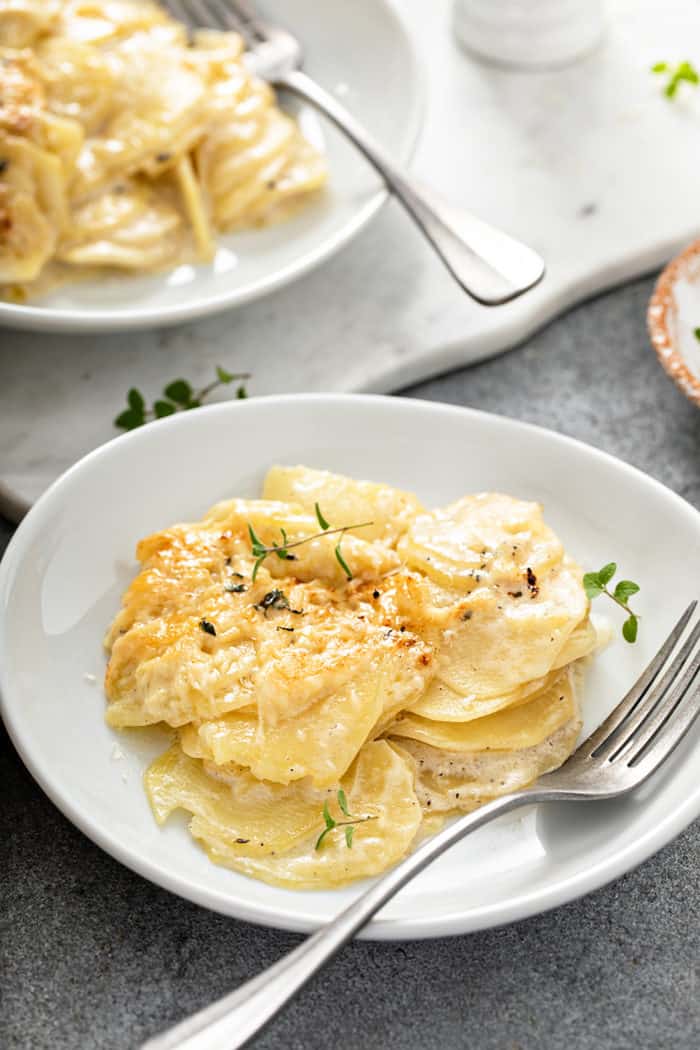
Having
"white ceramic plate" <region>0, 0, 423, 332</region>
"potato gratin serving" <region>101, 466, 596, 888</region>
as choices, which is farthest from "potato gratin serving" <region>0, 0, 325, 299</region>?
"potato gratin serving" <region>101, 466, 596, 888</region>

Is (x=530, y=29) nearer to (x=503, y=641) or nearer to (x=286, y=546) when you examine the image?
(x=286, y=546)

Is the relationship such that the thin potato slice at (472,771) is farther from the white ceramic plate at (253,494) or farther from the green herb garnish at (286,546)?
the green herb garnish at (286,546)

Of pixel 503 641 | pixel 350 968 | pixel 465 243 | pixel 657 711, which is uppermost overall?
pixel 465 243

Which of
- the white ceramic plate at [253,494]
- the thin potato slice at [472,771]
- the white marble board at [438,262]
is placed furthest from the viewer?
the white marble board at [438,262]

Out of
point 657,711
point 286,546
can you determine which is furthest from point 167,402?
point 657,711

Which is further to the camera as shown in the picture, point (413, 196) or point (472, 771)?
point (413, 196)

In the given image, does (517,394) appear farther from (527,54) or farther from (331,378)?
(527,54)

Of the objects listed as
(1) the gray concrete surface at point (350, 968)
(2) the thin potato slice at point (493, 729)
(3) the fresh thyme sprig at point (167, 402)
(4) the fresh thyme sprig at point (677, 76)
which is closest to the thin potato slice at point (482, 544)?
(2) the thin potato slice at point (493, 729)
